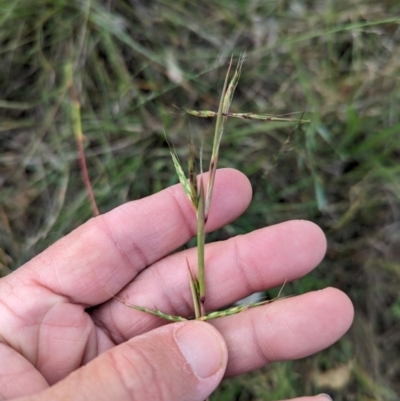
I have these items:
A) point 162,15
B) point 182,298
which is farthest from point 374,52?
point 182,298

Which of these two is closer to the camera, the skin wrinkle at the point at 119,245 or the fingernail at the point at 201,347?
the fingernail at the point at 201,347

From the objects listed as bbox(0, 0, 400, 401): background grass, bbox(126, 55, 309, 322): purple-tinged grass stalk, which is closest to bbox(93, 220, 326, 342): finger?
bbox(126, 55, 309, 322): purple-tinged grass stalk

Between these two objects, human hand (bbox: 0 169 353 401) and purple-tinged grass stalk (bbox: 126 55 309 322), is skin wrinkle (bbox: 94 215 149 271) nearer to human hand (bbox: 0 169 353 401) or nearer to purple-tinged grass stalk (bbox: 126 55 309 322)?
human hand (bbox: 0 169 353 401)

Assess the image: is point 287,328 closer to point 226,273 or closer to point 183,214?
point 226,273

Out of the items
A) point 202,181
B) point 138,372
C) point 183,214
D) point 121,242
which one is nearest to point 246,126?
point 183,214

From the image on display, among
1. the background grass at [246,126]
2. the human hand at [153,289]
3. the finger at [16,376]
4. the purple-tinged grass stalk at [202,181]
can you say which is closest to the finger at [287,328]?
the human hand at [153,289]

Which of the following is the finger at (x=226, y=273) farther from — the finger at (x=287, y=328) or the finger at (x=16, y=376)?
the finger at (x=16, y=376)

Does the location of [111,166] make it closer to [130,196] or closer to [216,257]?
[130,196]
